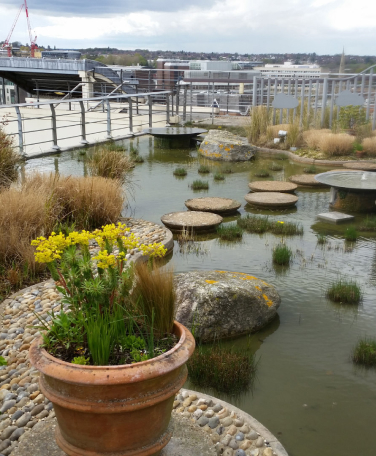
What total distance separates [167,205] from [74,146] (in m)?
4.77

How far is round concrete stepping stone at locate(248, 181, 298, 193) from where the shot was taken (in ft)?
26.6

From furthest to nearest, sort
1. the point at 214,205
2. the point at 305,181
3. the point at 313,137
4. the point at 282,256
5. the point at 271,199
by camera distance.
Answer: the point at 313,137 < the point at 305,181 < the point at 271,199 < the point at 214,205 < the point at 282,256

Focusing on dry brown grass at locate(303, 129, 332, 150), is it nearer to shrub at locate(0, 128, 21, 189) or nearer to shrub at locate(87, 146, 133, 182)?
shrub at locate(87, 146, 133, 182)

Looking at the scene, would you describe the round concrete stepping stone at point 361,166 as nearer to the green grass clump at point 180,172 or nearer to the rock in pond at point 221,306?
the green grass clump at point 180,172

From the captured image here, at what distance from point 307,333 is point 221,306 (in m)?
0.68

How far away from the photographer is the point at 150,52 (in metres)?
91.1

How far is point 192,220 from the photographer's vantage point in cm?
645

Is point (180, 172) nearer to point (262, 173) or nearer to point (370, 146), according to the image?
point (262, 173)

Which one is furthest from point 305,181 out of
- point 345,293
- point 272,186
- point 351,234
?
point 345,293

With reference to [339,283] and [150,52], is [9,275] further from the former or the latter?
[150,52]

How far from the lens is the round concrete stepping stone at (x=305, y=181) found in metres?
8.78

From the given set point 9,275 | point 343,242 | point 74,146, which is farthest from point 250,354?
point 74,146

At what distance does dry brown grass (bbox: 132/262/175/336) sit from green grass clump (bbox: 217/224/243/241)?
3.44 metres

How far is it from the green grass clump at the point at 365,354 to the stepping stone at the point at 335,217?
329 cm
